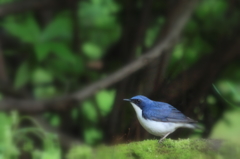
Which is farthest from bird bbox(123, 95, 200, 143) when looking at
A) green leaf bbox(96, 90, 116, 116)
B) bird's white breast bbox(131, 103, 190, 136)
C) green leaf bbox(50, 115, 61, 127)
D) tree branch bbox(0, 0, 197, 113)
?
green leaf bbox(50, 115, 61, 127)

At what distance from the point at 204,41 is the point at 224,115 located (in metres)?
0.20

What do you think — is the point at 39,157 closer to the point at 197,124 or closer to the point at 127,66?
the point at 127,66

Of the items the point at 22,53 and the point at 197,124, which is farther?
the point at 22,53

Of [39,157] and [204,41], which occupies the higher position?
[204,41]

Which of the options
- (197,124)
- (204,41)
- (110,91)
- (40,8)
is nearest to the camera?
(197,124)

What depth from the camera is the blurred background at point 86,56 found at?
57cm

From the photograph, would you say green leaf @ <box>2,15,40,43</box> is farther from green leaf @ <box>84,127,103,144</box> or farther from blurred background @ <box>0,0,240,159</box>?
green leaf @ <box>84,127,103,144</box>

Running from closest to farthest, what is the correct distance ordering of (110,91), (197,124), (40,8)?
(197,124)
(110,91)
(40,8)

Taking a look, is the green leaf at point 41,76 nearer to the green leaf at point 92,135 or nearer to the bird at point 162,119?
the green leaf at point 92,135

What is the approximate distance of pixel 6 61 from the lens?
2.84 ft

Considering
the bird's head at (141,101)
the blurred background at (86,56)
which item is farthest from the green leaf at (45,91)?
the bird's head at (141,101)

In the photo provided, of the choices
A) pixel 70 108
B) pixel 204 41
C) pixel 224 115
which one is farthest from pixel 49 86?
pixel 224 115

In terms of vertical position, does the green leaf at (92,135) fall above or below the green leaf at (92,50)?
below

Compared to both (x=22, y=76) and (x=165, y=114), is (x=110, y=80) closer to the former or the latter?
(x=22, y=76)
